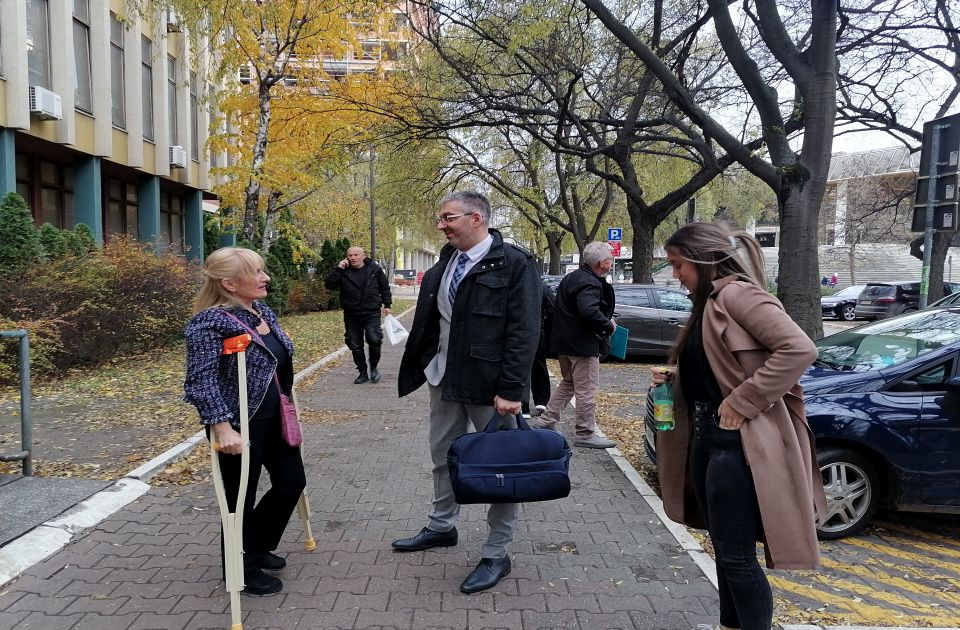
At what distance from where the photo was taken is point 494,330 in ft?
11.1

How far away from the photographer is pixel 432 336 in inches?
146

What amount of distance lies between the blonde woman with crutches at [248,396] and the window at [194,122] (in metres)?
22.5

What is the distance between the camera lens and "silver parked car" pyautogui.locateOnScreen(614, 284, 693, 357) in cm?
1292

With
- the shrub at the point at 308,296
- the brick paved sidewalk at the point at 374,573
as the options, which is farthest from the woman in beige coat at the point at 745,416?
the shrub at the point at 308,296

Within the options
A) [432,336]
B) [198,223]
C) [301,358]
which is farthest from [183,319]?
[198,223]

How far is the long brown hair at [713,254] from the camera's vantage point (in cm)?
255

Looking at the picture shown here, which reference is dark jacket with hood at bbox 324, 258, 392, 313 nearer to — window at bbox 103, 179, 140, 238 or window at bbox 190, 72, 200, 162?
window at bbox 103, 179, 140, 238

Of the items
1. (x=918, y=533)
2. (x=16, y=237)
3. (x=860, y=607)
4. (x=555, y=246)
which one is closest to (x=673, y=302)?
(x=918, y=533)

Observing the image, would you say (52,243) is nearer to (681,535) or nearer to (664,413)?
(681,535)

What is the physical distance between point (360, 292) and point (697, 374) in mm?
7187

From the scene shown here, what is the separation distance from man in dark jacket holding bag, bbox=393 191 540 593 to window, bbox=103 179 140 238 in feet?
59.7

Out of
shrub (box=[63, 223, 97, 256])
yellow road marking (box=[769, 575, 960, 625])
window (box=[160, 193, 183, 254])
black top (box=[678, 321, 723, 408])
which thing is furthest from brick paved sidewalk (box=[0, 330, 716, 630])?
window (box=[160, 193, 183, 254])

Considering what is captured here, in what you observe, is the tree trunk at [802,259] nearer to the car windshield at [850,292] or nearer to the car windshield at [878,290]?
the car windshield at [878,290]

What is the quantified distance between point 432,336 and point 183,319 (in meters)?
10.1
